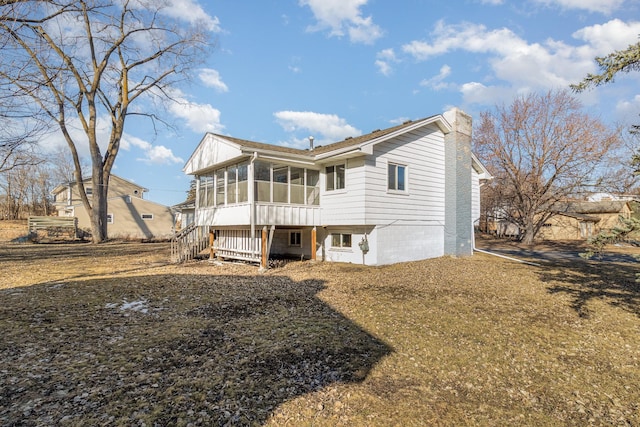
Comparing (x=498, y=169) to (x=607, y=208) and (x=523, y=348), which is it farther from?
(x=523, y=348)

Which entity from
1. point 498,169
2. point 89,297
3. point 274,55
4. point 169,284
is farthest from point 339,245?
point 498,169

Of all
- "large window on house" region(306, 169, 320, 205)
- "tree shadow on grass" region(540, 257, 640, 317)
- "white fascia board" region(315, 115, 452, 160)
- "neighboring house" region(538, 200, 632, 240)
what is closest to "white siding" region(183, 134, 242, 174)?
"large window on house" region(306, 169, 320, 205)

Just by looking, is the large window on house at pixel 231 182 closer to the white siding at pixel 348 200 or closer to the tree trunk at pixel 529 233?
the white siding at pixel 348 200

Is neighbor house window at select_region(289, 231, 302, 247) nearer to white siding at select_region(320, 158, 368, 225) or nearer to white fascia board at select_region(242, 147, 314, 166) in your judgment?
white siding at select_region(320, 158, 368, 225)

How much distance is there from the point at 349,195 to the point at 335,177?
117cm

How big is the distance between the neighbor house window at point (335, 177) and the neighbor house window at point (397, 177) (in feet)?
6.30

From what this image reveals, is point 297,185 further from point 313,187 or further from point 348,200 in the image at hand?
point 348,200

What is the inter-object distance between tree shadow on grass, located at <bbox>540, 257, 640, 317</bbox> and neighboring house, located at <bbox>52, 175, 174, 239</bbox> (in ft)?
110

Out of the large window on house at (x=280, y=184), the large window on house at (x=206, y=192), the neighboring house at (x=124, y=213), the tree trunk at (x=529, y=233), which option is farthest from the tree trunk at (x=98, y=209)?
the tree trunk at (x=529, y=233)

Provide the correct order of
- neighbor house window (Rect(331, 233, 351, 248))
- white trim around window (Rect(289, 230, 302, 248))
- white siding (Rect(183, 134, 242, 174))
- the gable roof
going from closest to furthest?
the gable roof < white siding (Rect(183, 134, 242, 174)) < neighbor house window (Rect(331, 233, 351, 248)) < white trim around window (Rect(289, 230, 302, 248))

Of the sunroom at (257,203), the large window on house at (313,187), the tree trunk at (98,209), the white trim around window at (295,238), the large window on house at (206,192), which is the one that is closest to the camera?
the sunroom at (257,203)

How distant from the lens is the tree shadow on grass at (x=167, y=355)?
11.4 ft

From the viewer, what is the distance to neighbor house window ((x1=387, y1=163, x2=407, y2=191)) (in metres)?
13.2

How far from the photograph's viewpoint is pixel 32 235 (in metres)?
27.1
